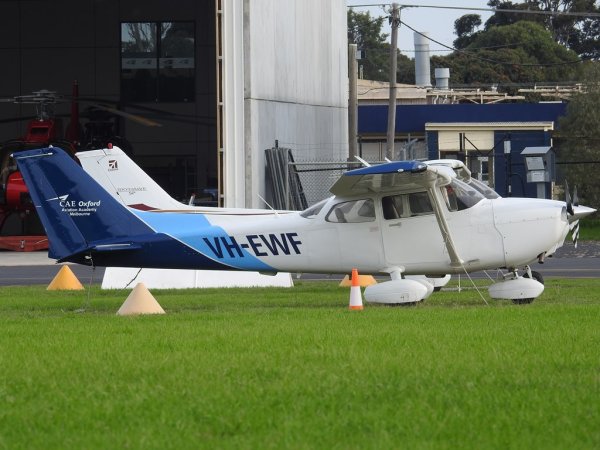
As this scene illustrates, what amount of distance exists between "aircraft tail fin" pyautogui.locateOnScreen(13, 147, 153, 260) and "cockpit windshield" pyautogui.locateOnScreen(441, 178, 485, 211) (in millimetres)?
4146

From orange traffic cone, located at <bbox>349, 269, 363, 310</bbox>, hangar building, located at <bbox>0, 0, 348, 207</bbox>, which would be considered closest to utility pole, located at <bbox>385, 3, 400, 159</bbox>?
hangar building, located at <bbox>0, 0, 348, 207</bbox>

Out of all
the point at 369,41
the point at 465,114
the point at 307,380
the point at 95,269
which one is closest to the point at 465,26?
the point at 369,41

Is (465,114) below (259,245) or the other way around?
the other way around

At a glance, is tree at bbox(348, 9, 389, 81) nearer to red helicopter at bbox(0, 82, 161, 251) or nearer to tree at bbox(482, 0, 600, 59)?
tree at bbox(482, 0, 600, 59)

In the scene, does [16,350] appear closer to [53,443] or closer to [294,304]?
[53,443]

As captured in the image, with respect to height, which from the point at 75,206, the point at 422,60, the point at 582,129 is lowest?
the point at 75,206

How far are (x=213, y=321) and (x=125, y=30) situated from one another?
25269 millimetres

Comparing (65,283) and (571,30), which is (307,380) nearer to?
(65,283)

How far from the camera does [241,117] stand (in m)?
26.1

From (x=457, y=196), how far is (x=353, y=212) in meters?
1.32

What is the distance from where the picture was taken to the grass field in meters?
6.52

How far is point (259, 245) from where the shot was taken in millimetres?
15570

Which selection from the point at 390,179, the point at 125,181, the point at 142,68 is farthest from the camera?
the point at 142,68

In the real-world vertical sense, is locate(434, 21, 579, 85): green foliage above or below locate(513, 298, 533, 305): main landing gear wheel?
above
